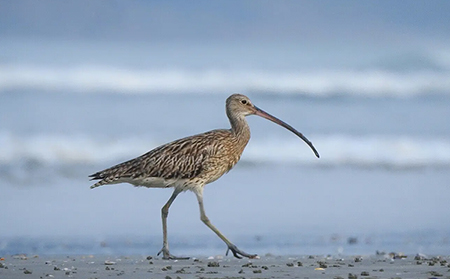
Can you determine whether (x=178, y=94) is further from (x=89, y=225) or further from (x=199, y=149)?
(x=199, y=149)

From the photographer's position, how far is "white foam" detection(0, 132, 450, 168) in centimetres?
2209

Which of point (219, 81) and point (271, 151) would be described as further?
point (219, 81)

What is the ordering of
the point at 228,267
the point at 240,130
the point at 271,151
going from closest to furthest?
the point at 228,267, the point at 240,130, the point at 271,151

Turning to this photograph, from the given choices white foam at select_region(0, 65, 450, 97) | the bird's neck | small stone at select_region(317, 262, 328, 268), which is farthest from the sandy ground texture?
white foam at select_region(0, 65, 450, 97)

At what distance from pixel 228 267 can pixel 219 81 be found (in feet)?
77.9

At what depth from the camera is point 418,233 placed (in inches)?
632

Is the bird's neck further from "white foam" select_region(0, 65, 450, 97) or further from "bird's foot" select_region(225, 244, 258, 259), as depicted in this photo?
"white foam" select_region(0, 65, 450, 97)

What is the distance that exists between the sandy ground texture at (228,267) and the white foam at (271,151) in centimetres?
974

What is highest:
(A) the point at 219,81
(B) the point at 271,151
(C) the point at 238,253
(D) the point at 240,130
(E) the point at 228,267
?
(A) the point at 219,81

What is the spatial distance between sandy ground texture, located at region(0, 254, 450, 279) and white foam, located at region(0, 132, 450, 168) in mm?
9742

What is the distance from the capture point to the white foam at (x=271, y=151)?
2209cm

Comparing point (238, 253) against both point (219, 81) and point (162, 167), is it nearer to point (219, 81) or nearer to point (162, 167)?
point (162, 167)

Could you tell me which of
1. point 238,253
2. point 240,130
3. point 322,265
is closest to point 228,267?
point 322,265

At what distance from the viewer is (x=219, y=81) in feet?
113
